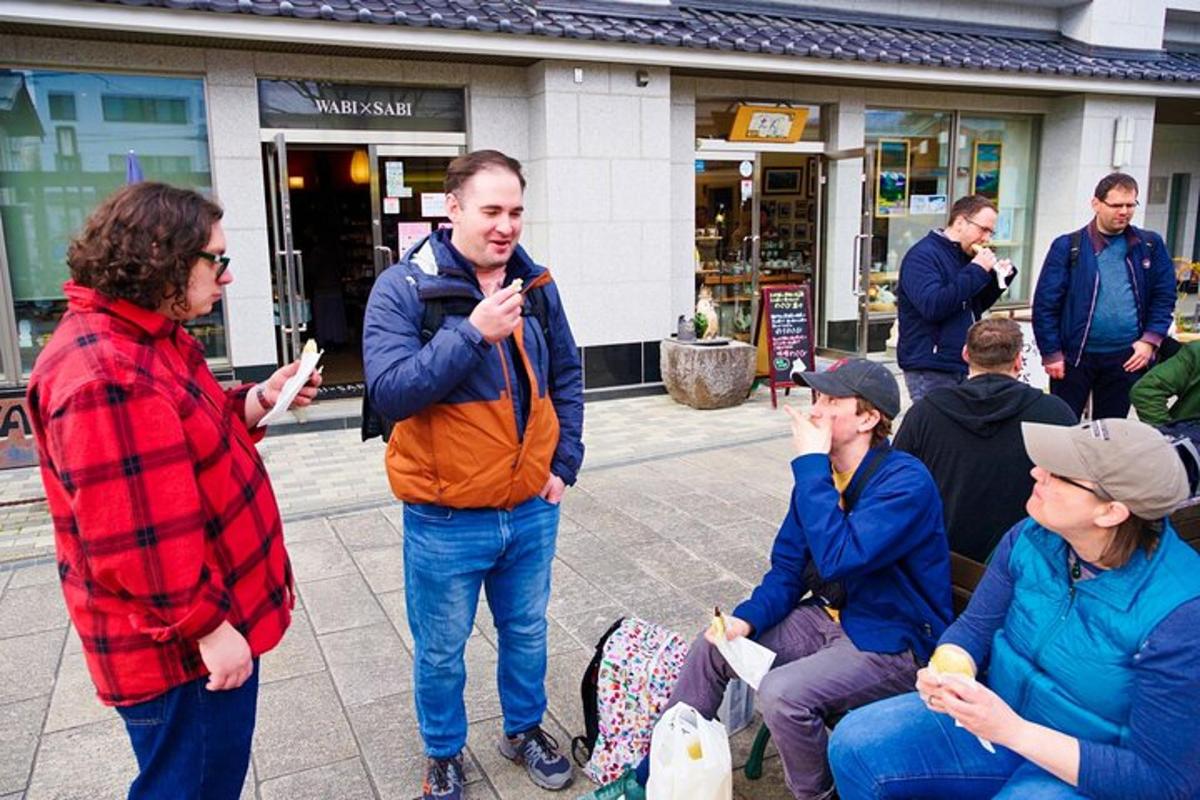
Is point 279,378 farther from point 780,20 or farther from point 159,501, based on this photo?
point 780,20

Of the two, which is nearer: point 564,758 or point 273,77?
point 564,758

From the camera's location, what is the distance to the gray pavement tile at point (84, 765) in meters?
2.95

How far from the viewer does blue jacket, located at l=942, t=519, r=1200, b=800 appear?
1.73m

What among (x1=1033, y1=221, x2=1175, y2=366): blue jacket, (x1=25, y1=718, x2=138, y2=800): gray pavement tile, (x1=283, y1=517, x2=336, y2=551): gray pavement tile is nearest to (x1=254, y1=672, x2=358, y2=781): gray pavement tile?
(x1=25, y1=718, x2=138, y2=800): gray pavement tile

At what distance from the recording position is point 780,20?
1005 centimetres

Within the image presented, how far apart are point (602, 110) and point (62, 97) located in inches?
179

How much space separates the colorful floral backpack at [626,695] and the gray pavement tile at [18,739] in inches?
76.0

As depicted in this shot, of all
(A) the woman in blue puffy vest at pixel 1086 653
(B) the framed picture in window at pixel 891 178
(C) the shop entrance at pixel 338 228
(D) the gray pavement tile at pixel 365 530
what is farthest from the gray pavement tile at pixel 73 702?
(B) the framed picture in window at pixel 891 178

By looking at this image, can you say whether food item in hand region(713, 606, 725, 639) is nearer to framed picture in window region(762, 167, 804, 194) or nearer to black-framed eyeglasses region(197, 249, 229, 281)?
black-framed eyeglasses region(197, 249, 229, 281)

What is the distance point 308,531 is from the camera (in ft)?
17.8

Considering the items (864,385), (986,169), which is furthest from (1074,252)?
(986,169)

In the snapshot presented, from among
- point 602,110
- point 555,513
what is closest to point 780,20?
point 602,110

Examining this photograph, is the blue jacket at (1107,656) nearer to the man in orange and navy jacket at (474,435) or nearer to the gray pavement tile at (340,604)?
the man in orange and navy jacket at (474,435)

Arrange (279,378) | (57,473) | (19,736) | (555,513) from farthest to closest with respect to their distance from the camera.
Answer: (19,736)
(555,513)
(279,378)
(57,473)
